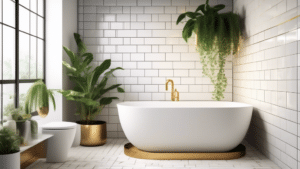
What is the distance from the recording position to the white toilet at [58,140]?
119 inches

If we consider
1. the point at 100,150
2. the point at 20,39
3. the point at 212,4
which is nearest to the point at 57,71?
the point at 20,39

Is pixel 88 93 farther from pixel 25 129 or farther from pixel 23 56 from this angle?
pixel 25 129

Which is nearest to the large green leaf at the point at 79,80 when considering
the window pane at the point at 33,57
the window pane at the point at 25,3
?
the window pane at the point at 33,57

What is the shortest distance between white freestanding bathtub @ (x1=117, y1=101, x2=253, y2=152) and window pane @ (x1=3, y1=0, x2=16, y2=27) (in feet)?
5.25

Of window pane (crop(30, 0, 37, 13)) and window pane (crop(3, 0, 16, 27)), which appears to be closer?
window pane (crop(3, 0, 16, 27))

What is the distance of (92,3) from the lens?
4531mm

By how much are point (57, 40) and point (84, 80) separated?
2.22 feet

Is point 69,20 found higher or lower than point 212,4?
lower

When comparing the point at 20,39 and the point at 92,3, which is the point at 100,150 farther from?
the point at 92,3

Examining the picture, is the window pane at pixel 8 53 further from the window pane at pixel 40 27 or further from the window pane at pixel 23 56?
the window pane at pixel 40 27

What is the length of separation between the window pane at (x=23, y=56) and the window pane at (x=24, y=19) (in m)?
0.09

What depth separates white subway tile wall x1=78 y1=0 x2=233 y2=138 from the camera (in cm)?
450

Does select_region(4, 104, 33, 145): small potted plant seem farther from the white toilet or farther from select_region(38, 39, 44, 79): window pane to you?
select_region(38, 39, 44, 79): window pane

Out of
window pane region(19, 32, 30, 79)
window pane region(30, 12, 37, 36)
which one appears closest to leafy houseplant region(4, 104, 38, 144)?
window pane region(19, 32, 30, 79)
